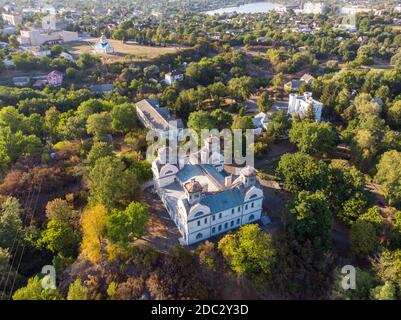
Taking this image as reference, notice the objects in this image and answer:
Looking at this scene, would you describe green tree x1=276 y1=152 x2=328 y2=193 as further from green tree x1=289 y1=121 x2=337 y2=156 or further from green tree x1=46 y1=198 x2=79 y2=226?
green tree x1=46 y1=198 x2=79 y2=226

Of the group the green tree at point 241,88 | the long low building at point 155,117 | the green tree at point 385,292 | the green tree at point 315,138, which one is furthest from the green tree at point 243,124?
the green tree at point 385,292

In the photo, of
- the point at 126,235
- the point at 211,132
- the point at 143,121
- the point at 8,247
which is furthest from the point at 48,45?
the point at 126,235

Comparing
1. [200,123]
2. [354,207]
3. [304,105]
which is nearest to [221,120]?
[200,123]

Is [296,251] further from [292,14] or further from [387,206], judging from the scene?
[292,14]

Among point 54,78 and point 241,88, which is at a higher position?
point 54,78

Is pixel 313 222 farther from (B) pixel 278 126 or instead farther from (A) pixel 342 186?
(B) pixel 278 126

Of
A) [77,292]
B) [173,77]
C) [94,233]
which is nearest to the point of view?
[77,292]

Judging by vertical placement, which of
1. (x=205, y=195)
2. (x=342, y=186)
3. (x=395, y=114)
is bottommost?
(x=395, y=114)

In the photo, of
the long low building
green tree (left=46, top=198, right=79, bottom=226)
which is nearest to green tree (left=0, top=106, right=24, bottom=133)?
the long low building
